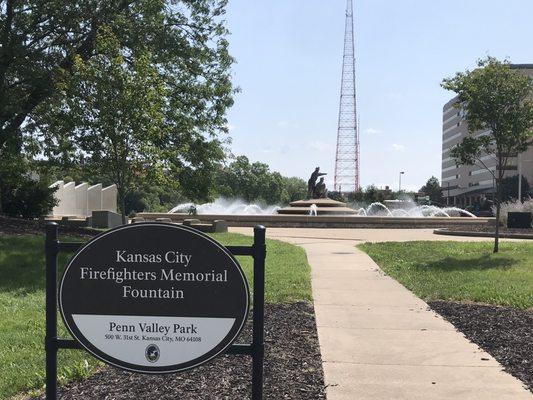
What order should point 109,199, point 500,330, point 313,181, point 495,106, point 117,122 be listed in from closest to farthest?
1. point 500,330
2. point 117,122
3. point 495,106
4. point 313,181
5. point 109,199

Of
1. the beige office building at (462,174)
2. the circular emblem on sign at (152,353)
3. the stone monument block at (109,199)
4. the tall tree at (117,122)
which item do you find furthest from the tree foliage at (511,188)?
the circular emblem on sign at (152,353)

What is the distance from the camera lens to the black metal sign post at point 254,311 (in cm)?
322

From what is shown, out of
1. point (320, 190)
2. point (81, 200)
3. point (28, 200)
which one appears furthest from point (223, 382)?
point (81, 200)

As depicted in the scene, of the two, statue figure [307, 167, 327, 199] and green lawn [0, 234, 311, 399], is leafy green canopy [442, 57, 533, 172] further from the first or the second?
statue figure [307, 167, 327, 199]

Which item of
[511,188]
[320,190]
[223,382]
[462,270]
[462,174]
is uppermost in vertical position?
[462,174]

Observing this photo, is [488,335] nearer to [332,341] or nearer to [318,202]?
[332,341]

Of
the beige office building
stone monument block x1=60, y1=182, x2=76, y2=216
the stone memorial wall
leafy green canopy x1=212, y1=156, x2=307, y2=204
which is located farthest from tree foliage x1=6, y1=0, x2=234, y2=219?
the beige office building

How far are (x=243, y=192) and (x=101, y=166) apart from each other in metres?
97.1

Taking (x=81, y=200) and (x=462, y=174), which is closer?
(x=81, y=200)

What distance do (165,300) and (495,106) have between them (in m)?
12.7

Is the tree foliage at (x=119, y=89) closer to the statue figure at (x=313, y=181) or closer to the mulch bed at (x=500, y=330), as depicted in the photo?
the mulch bed at (x=500, y=330)

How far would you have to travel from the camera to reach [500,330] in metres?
6.66

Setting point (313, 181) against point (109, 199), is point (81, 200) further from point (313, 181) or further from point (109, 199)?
point (313, 181)

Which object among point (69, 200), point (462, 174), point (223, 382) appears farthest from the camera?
point (462, 174)
